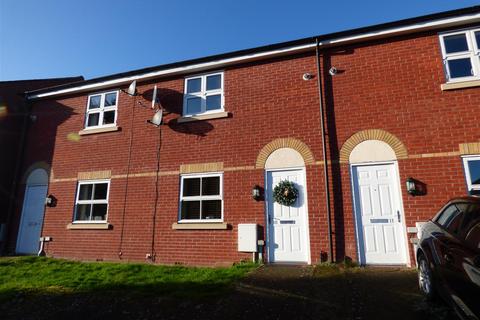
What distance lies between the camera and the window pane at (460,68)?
774 centimetres

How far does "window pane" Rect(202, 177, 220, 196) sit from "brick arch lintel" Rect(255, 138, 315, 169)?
1233 millimetres

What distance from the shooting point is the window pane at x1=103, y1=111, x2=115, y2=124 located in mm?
10727

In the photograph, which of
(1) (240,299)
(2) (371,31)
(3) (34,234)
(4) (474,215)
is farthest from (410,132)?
(3) (34,234)

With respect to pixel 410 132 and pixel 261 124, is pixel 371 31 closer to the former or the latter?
pixel 410 132

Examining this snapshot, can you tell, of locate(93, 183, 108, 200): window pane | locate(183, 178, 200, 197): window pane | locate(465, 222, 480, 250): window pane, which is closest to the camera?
locate(465, 222, 480, 250): window pane

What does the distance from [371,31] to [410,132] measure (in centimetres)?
276

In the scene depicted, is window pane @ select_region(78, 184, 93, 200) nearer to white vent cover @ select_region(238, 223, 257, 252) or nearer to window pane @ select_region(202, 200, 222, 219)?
window pane @ select_region(202, 200, 222, 219)

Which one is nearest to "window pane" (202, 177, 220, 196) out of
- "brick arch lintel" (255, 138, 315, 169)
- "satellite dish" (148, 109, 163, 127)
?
"brick arch lintel" (255, 138, 315, 169)

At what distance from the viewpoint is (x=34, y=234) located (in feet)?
35.1

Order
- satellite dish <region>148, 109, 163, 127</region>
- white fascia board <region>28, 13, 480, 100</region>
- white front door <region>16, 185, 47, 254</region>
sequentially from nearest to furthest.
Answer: white fascia board <region>28, 13, 480, 100</region> → satellite dish <region>148, 109, 163, 127</region> → white front door <region>16, 185, 47, 254</region>

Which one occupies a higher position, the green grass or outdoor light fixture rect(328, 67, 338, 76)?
outdoor light fixture rect(328, 67, 338, 76)

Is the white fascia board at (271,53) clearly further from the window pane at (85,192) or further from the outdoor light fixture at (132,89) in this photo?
the window pane at (85,192)

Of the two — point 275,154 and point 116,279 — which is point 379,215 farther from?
point 116,279

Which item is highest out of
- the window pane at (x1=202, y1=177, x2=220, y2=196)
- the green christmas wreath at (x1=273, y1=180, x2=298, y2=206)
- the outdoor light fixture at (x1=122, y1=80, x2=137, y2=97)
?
the outdoor light fixture at (x1=122, y1=80, x2=137, y2=97)
